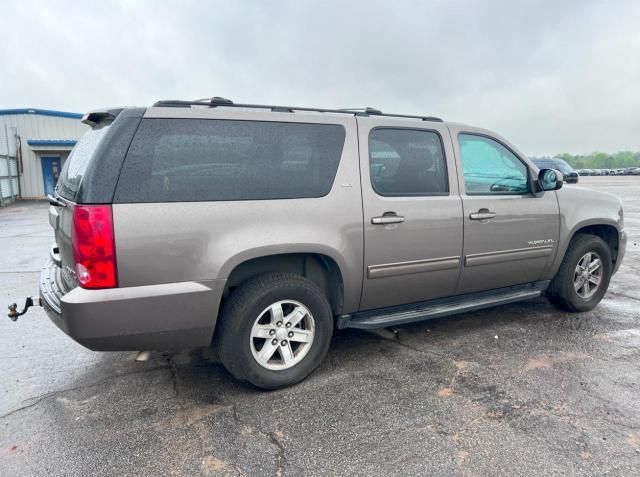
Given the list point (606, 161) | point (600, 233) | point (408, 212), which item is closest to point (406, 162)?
point (408, 212)

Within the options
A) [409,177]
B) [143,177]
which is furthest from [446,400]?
[143,177]

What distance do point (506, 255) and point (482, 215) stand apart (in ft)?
1.63

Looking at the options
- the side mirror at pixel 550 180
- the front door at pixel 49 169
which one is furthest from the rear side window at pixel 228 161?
the front door at pixel 49 169

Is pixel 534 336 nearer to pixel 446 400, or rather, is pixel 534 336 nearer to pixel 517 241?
pixel 517 241

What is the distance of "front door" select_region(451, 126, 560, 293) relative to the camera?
397 centimetres

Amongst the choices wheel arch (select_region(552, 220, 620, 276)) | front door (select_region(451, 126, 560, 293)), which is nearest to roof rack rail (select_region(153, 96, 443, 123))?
front door (select_region(451, 126, 560, 293))

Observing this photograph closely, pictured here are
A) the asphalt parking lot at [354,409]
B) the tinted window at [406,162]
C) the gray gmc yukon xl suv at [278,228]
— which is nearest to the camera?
the asphalt parking lot at [354,409]

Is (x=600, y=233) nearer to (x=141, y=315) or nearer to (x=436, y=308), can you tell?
(x=436, y=308)

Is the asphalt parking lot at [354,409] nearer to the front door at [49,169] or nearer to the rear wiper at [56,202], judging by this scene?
the rear wiper at [56,202]

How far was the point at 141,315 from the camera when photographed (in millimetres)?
2756

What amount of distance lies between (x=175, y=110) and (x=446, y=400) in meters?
2.60

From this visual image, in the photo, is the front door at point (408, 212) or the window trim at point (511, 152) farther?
the window trim at point (511, 152)

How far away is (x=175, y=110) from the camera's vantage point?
2924mm

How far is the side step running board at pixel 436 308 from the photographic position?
3604 mm
